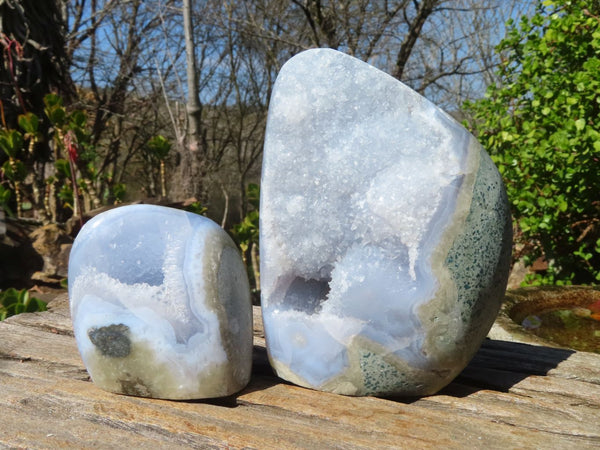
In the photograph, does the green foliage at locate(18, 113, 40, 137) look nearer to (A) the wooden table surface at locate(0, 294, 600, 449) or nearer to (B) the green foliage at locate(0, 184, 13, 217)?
(B) the green foliage at locate(0, 184, 13, 217)

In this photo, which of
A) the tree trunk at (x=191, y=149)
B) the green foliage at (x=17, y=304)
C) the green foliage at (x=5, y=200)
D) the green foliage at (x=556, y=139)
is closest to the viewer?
the green foliage at (x=17, y=304)

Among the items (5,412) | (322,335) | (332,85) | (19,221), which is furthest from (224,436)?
(19,221)

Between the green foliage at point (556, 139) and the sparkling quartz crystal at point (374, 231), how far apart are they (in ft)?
5.18

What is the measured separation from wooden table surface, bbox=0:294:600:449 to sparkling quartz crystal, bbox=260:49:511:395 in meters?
0.10

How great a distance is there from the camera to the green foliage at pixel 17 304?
2.55 meters

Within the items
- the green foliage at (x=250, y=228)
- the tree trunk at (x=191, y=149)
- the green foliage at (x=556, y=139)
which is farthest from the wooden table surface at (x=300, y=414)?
the tree trunk at (x=191, y=149)

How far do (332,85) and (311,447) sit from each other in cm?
82

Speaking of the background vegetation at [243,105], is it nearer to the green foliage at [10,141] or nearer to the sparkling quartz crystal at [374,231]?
the green foliage at [10,141]

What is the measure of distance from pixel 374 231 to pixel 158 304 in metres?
0.53

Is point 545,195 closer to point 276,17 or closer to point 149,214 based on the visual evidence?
point 149,214

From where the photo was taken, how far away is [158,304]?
4.35ft

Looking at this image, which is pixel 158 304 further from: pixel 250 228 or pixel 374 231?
pixel 250 228

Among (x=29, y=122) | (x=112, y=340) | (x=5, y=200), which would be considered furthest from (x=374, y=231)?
(x=5, y=200)

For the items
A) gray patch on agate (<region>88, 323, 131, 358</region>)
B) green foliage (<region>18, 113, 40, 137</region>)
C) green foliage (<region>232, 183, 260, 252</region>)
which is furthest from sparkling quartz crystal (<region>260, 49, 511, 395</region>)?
green foliage (<region>18, 113, 40, 137</region>)
